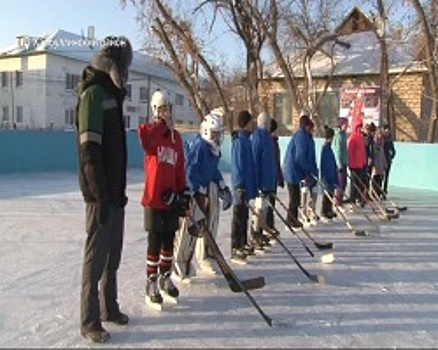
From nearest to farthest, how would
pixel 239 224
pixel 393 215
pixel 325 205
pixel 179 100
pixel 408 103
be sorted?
pixel 239 224 → pixel 325 205 → pixel 393 215 → pixel 408 103 → pixel 179 100

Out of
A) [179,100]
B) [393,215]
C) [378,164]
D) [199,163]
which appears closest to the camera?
[199,163]

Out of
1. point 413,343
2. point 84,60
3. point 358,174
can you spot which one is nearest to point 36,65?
point 84,60

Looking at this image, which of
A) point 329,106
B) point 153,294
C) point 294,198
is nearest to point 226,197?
point 153,294

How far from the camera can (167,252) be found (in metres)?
4.05

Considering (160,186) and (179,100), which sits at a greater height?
(179,100)

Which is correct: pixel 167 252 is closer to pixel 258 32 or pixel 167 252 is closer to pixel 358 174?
pixel 358 174

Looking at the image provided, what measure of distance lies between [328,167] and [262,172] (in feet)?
7.71

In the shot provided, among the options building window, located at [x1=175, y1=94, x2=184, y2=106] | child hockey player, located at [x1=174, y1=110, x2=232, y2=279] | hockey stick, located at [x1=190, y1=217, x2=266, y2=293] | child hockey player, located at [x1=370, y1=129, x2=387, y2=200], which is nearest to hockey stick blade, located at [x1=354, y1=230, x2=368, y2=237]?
child hockey player, located at [x1=174, y1=110, x2=232, y2=279]

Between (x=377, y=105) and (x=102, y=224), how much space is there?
17426 millimetres

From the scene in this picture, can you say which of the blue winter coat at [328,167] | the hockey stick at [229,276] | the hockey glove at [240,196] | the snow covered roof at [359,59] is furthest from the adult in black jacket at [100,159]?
the snow covered roof at [359,59]

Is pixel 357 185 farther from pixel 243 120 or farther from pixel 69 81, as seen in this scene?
pixel 69 81

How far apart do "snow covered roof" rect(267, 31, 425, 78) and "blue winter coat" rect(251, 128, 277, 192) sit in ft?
48.7

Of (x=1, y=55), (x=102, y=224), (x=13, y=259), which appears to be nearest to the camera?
(x=102, y=224)

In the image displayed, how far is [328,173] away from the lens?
7867 millimetres
